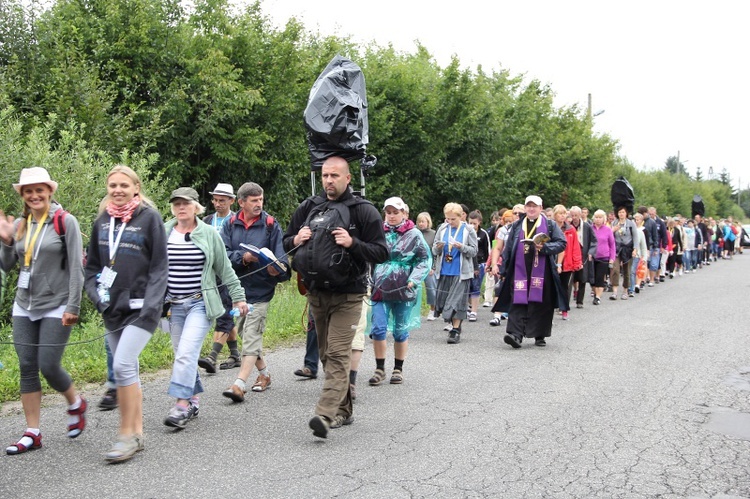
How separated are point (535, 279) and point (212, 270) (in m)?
5.68

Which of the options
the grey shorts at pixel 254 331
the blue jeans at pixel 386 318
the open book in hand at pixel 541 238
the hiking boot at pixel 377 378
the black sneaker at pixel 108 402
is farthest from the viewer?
the open book in hand at pixel 541 238

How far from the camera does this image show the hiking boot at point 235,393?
698 cm

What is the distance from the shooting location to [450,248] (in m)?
11.8

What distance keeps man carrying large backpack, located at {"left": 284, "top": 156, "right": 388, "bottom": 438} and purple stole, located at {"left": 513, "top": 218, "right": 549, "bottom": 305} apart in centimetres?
505

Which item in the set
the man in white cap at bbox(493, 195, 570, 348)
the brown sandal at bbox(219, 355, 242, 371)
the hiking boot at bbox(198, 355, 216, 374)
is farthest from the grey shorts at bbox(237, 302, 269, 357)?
the man in white cap at bbox(493, 195, 570, 348)

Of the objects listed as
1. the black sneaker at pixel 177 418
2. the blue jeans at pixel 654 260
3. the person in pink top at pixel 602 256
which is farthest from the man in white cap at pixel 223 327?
the blue jeans at pixel 654 260

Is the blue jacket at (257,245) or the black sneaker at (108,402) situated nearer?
the black sneaker at (108,402)

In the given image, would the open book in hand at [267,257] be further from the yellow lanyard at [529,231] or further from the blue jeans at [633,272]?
the blue jeans at [633,272]

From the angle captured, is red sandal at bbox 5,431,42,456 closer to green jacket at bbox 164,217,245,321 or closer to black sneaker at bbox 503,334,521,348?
green jacket at bbox 164,217,245,321

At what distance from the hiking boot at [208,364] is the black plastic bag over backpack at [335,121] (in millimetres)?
2367

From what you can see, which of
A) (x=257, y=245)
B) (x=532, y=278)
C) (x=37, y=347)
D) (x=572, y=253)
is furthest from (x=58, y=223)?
(x=572, y=253)

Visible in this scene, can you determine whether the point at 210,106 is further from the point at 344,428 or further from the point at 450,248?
the point at 344,428

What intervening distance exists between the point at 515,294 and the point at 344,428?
520 cm

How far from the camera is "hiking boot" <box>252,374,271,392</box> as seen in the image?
7.65 metres
